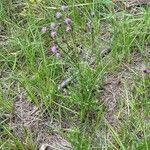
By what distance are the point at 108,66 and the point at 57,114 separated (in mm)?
391

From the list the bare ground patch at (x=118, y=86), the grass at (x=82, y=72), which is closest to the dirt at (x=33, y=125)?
the grass at (x=82, y=72)

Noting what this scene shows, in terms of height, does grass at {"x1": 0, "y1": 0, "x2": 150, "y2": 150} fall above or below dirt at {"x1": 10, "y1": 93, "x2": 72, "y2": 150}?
above

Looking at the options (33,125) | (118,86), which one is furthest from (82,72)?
(33,125)

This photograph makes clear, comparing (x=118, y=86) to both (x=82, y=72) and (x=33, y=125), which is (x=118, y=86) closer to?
(x=82, y=72)

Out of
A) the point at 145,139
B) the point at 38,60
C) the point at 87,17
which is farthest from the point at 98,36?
the point at 145,139

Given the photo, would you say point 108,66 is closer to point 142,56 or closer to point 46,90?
point 142,56

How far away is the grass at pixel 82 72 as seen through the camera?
202 cm

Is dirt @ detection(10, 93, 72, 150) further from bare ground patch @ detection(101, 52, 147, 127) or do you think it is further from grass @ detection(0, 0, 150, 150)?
bare ground patch @ detection(101, 52, 147, 127)

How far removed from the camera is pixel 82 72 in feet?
7.13

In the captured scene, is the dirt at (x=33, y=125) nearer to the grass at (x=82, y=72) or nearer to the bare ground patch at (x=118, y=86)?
the grass at (x=82, y=72)

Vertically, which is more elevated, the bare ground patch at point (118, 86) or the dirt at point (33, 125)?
the bare ground patch at point (118, 86)

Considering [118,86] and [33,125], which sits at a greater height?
[118,86]

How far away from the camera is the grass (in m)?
2.02

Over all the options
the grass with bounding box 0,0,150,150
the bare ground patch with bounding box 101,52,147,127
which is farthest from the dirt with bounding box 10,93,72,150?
the bare ground patch with bounding box 101,52,147,127
